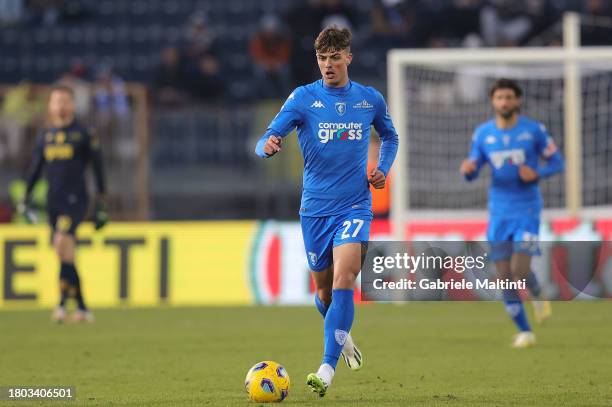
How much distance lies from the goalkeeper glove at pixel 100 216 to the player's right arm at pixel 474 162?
4.09m

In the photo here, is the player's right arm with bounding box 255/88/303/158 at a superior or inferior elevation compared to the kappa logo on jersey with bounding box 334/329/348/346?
superior

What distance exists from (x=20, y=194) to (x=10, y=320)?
16.1 feet

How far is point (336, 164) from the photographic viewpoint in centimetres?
776

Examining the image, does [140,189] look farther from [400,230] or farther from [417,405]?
[417,405]

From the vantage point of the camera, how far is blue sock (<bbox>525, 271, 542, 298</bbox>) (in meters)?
11.3

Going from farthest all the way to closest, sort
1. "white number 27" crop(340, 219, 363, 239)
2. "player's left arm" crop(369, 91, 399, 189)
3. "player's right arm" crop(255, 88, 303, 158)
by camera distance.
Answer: "player's left arm" crop(369, 91, 399, 189)
"white number 27" crop(340, 219, 363, 239)
"player's right arm" crop(255, 88, 303, 158)

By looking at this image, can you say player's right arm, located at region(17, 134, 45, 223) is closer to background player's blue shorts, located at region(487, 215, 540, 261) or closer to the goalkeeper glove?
the goalkeeper glove

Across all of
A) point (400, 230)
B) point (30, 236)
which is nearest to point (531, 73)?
point (400, 230)

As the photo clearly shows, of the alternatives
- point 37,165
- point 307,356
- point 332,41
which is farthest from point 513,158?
point 37,165

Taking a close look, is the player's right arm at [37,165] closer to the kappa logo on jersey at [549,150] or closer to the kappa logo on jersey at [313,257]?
the kappa logo on jersey at [549,150]

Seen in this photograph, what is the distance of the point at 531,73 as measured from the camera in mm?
17141

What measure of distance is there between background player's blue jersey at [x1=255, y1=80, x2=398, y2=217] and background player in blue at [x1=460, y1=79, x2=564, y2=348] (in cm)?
328

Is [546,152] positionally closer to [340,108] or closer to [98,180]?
[340,108]

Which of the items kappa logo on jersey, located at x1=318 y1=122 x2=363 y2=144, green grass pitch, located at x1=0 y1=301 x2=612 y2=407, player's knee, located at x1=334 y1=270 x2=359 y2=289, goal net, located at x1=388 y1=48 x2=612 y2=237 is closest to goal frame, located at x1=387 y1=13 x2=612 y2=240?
goal net, located at x1=388 y1=48 x2=612 y2=237
